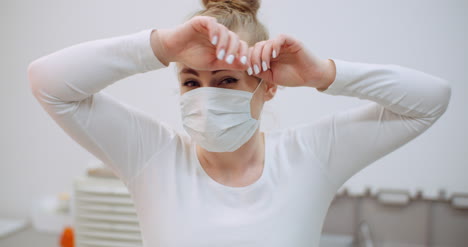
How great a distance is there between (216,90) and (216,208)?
10.1 inches

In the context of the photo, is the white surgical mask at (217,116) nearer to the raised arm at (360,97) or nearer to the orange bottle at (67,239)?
the raised arm at (360,97)

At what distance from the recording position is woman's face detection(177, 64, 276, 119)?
0.80 metres

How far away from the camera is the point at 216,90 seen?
800 mm

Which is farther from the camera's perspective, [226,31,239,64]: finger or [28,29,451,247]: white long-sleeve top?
[28,29,451,247]: white long-sleeve top

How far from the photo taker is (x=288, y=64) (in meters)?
0.81

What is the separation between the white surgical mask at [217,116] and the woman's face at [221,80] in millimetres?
15

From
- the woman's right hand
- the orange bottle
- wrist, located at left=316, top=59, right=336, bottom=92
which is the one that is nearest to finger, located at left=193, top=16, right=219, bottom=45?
the woman's right hand

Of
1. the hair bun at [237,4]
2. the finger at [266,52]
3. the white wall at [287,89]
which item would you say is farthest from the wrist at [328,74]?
the white wall at [287,89]

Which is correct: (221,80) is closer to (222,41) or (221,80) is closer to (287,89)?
(222,41)

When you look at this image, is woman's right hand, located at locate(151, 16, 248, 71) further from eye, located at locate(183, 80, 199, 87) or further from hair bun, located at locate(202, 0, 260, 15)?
hair bun, located at locate(202, 0, 260, 15)

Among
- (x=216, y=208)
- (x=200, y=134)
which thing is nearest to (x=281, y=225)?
(x=216, y=208)

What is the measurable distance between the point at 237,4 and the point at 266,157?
37cm

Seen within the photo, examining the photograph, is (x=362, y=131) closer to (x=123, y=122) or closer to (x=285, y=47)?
(x=285, y=47)

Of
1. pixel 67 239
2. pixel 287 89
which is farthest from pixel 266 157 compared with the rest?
pixel 67 239
